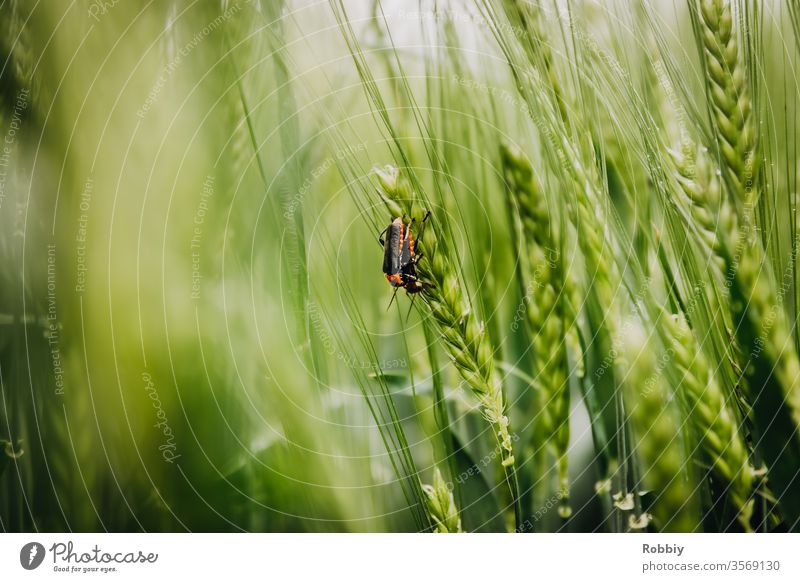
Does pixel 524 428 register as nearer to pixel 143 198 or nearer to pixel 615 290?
pixel 615 290

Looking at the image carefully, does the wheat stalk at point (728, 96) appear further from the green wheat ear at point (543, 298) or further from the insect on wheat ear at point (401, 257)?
the insect on wheat ear at point (401, 257)

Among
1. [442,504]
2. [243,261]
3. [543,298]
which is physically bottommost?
[442,504]

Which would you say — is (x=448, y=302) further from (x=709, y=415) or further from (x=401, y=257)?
(x=709, y=415)

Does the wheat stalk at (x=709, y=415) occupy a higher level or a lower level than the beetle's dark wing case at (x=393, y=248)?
lower
